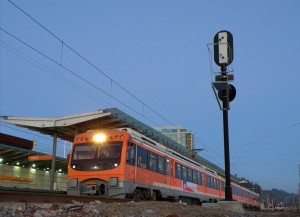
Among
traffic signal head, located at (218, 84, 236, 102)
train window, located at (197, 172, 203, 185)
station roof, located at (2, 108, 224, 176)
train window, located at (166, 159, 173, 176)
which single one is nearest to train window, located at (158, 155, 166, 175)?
train window, located at (166, 159, 173, 176)

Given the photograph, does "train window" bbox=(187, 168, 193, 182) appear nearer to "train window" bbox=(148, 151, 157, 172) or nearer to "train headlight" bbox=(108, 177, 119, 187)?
"train window" bbox=(148, 151, 157, 172)

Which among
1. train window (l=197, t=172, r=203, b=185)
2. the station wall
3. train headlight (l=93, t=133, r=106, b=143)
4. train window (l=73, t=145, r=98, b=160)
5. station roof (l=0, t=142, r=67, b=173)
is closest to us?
train window (l=73, t=145, r=98, b=160)

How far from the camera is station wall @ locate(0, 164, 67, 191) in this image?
33375 mm

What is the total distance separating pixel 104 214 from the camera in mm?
7727

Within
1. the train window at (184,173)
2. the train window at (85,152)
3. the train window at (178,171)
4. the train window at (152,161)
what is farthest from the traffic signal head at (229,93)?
the train window at (184,173)

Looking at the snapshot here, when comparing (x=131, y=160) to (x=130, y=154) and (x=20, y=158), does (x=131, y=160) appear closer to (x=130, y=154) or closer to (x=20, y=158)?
(x=130, y=154)

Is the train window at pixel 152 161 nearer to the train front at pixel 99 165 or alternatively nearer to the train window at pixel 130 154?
the train window at pixel 130 154

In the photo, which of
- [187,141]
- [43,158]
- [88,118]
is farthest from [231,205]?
[187,141]

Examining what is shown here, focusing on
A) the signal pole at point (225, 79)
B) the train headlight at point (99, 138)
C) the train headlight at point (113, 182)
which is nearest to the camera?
the signal pole at point (225, 79)

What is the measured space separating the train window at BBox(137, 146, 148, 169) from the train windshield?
3.82 ft

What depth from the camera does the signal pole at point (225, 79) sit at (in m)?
13.2

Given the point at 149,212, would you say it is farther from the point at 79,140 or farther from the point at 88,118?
the point at 88,118

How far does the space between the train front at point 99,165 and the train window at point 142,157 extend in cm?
112

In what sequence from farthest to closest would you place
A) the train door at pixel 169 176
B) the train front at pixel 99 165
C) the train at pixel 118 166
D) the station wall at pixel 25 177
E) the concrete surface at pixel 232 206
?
the station wall at pixel 25 177, the train door at pixel 169 176, the train at pixel 118 166, the train front at pixel 99 165, the concrete surface at pixel 232 206
